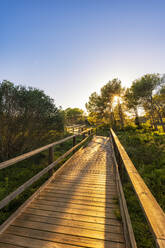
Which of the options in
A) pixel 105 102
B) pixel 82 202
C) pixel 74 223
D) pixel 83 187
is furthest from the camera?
pixel 105 102

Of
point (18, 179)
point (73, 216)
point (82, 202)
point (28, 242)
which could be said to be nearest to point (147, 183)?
point (82, 202)

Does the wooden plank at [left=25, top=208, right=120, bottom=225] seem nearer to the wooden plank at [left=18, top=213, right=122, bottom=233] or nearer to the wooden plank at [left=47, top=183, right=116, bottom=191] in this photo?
the wooden plank at [left=18, top=213, right=122, bottom=233]

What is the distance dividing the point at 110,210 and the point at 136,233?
786 millimetres

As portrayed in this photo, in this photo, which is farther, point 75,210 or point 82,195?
point 82,195

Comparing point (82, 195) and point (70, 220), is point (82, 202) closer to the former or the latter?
point (82, 195)

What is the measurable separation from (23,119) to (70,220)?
6.33 m

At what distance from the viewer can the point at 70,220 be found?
7.34ft

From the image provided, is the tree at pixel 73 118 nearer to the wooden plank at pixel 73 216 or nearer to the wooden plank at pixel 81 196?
the wooden plank at pixel 81 196

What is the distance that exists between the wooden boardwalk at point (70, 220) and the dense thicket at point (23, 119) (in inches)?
177

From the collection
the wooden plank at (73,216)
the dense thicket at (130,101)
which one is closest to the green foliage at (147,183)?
the wooden plank at (73,216)

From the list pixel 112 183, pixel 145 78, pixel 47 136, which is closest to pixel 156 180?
pixel 112 183

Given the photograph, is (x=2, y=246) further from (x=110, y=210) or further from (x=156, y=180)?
(x=156, y=180)

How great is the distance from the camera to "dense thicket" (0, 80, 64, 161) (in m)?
6.82

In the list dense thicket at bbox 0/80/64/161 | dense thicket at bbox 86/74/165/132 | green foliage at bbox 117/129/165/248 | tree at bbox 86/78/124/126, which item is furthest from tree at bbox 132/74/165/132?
dense thicket at bbox 0/80/64/161
